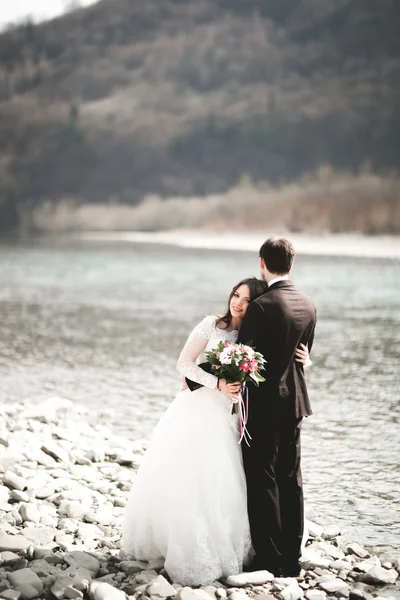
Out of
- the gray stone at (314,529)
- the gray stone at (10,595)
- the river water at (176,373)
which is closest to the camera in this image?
the gray stone at (10,595)

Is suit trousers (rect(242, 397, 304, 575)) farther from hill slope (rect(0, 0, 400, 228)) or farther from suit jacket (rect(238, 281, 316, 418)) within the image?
hill slope (rect(0, 0, 400, 228))

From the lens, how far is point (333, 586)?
499 cm

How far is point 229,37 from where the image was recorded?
Result: 644ft

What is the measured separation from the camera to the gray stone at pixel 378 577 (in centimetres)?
522

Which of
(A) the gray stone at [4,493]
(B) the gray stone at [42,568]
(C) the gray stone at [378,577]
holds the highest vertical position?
(A) the gray stone at [4,493]

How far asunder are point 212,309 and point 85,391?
38.6 feet

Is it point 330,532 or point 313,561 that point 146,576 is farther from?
point 330,532

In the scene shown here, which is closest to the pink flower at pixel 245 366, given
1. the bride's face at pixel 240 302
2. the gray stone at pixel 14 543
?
the bride's face at pixel 240 302

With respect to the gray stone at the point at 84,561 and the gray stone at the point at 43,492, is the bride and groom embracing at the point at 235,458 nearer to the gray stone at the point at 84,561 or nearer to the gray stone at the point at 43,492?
the gray stone at the point at 84,561

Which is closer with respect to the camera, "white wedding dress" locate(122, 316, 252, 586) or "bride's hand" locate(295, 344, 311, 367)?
"white wedding dress" locate(122, 316, 252, 586)

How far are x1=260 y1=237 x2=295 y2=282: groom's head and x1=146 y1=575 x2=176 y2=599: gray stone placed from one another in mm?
1863

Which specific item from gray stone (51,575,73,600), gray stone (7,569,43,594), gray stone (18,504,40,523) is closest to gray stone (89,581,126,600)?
gray stone (51,575,73,600)

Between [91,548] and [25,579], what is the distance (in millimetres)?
803

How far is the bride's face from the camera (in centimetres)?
489
